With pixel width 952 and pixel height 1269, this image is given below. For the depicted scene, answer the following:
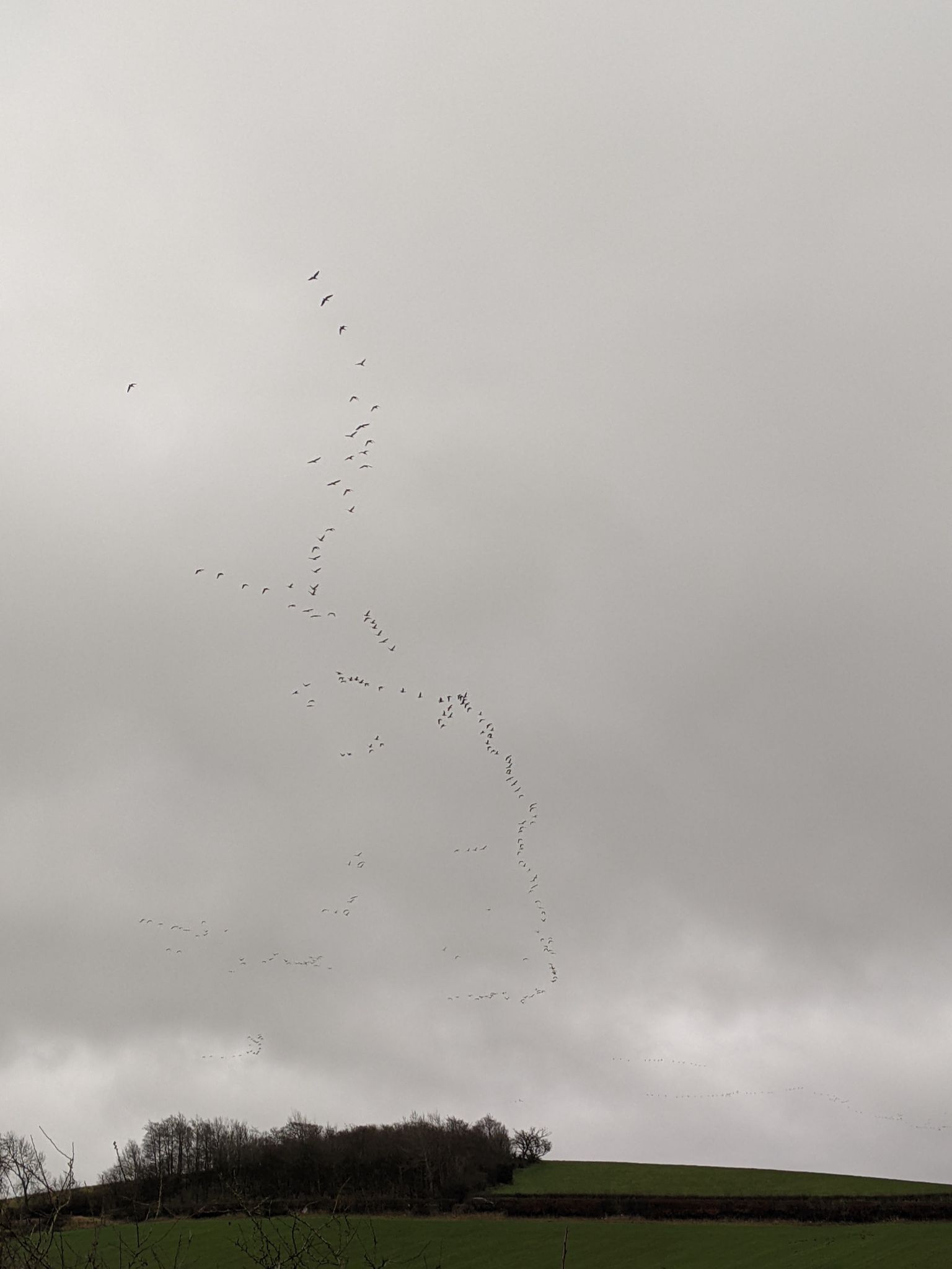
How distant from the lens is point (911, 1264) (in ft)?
201

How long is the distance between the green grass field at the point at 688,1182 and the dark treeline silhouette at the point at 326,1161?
524cm

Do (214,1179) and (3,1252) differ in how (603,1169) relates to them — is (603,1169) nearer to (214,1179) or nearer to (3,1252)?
(214,1179)

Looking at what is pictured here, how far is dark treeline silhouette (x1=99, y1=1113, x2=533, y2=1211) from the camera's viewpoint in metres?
114

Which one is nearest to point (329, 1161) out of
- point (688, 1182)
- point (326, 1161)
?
point (326, 1161)

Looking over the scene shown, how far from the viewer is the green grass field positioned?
10488cm

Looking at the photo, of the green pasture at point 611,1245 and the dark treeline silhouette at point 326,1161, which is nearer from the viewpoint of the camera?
the green pasture at point 611,1245

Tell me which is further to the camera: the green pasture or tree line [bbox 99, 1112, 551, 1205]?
tree line [bbox 99, 1112, 551, 1205]

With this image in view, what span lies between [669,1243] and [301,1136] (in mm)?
79207

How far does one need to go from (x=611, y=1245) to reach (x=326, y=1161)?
63100mm

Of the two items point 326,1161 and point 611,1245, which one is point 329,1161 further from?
point 611,1245

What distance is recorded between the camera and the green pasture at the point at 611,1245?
65.7 m

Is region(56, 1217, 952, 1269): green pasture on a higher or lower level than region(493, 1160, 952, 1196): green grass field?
higher

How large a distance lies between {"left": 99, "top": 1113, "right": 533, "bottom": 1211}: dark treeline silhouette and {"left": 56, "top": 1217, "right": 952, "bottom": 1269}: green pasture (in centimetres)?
1881

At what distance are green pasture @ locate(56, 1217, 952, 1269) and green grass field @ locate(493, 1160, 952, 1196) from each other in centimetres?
2482
